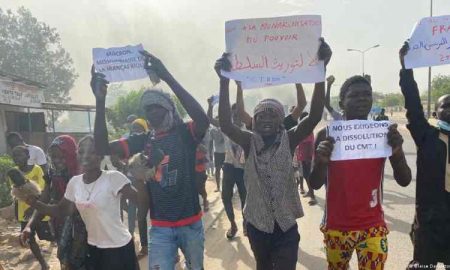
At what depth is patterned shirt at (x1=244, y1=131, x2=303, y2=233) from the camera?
3016 mm

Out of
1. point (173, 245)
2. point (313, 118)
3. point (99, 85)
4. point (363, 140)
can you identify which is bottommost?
point (173, 245)

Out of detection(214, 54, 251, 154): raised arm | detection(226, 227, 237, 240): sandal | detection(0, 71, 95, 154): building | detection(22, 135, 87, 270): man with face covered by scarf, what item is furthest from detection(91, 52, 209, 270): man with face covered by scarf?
detection(0, 71, 95, 154): building

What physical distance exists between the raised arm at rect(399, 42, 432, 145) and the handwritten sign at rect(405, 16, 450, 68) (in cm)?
7

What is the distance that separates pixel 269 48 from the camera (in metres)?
3.23

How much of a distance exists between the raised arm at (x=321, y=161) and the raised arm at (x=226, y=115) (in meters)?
0.52

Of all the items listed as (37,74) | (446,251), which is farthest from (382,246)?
(37,74)

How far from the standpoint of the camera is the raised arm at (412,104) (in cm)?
305

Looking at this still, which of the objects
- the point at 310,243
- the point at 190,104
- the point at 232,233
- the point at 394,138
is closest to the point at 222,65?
the point at 190,104

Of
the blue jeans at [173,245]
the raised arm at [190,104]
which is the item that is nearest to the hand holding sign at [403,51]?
the raised arm at [190,104]

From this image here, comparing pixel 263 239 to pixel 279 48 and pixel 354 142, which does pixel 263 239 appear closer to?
pixel 354 142

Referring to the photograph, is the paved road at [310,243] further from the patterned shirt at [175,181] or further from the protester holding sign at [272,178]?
the patterned shirt at [175,181]

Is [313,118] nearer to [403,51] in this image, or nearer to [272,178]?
[272,178]

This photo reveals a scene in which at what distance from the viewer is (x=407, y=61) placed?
3.05 meters

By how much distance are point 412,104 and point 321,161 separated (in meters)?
0.83
